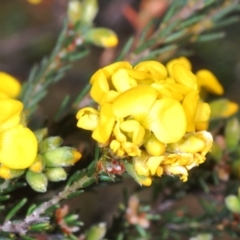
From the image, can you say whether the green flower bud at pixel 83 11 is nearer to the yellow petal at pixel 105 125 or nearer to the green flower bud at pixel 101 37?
the green flower bud at pixel 101 37

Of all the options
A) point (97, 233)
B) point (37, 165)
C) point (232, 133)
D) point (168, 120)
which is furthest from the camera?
point (232, 133)

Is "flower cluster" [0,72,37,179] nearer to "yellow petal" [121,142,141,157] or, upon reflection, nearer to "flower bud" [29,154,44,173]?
"flower bud" [29,154,44,173]

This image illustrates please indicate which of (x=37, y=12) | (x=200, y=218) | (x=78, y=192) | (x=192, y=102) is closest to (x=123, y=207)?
(x=200, y=218)

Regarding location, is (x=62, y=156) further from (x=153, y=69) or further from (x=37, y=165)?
(x=153, y=69)

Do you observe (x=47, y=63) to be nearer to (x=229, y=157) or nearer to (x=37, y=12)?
(x=229, y=157)

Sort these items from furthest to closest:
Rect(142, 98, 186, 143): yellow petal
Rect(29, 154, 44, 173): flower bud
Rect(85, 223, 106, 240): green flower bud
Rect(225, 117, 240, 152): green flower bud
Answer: Rect(225, 117, 240, 152): green flower bud < Rect(85, 223, 106, 240): green flower bud < Rect(29, 154, 44, 173): flower bud < Rect(142, 98, 186, 143): yellow petal

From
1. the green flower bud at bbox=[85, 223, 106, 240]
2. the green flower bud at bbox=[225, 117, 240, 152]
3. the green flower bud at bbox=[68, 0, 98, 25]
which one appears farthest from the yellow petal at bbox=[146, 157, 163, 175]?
the green flower bud at bbox=[68, 0, 98, 25]

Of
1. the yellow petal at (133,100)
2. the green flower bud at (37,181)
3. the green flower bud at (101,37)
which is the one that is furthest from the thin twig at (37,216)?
the green flower bud at (101,37)

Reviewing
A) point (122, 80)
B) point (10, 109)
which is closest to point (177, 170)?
point (122, 80)
